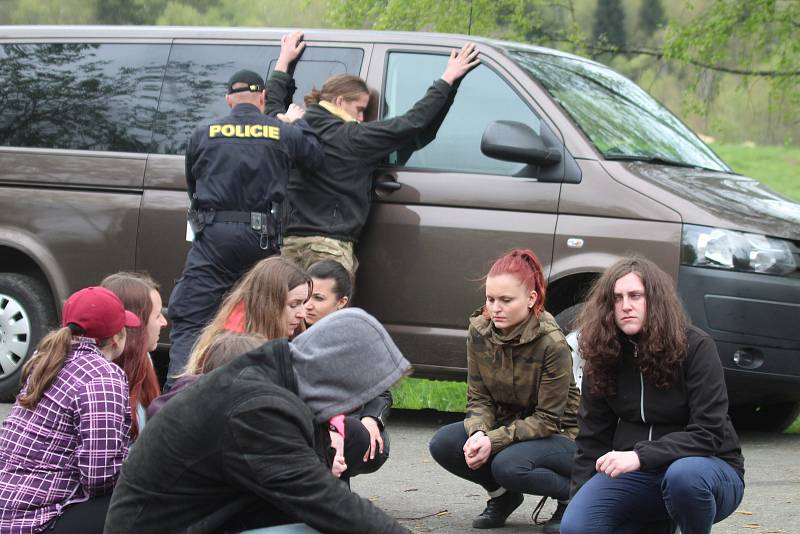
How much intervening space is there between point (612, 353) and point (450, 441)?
39.4 inches

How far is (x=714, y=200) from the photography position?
249 inches

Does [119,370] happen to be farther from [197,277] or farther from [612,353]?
[197,277]

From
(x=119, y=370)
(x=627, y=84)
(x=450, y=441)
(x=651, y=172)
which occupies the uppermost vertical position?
(x=627, y=84)

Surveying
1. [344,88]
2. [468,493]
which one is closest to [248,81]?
[344,88]

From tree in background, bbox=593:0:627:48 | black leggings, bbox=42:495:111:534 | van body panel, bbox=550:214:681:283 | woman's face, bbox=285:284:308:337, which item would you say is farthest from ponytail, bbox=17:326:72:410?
tree in background, bbox=593:0:627:48

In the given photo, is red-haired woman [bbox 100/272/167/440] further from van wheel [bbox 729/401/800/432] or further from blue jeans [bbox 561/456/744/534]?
van wheel [bbox 729/401/800/432]

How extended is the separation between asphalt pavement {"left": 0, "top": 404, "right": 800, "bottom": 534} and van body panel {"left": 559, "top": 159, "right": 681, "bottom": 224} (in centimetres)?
137

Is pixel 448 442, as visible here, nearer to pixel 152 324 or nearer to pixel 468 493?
pixel 468 493

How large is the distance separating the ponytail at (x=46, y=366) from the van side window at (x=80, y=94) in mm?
3533

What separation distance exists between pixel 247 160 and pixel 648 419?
114 inches

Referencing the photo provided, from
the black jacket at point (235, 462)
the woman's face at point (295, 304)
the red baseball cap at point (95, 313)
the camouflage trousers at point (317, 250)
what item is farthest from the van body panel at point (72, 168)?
the black jacket at point (235, 462)

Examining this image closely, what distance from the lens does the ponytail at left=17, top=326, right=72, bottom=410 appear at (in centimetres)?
378

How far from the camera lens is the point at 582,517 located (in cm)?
418

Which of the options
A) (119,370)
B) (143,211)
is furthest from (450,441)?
(143,211)
